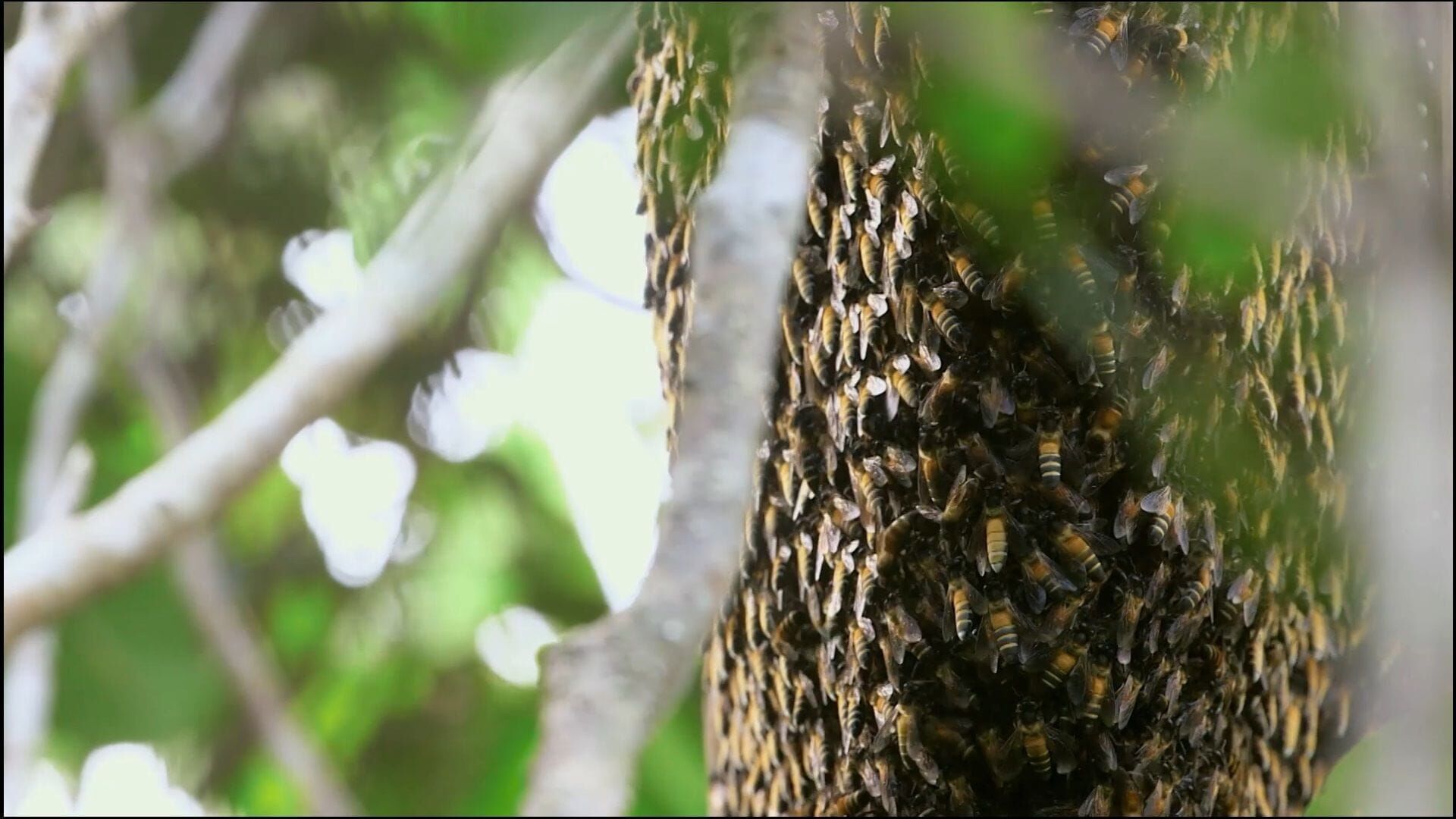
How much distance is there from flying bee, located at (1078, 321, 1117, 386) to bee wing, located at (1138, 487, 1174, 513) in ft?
0.20

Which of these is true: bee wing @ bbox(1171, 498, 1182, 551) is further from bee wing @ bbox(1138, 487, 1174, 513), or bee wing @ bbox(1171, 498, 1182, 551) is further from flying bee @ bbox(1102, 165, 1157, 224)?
flying bee @ bbox(1102, 165, 1157, 224)

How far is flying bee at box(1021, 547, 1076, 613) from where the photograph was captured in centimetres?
57

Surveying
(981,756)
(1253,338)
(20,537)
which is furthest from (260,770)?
(1253,338)

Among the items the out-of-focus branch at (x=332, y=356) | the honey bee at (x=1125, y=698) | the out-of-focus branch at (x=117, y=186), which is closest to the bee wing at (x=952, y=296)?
the honey bee at (x=1125, y=698)

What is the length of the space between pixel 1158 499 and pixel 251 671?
88 centimetres

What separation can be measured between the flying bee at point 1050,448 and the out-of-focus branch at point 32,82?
0.72 meters

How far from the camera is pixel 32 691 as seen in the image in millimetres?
961

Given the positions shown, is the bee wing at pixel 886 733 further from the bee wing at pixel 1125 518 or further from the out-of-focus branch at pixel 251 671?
the out-of-focus branch at pixel 251 671

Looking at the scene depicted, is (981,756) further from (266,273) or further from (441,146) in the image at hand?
(266,273)

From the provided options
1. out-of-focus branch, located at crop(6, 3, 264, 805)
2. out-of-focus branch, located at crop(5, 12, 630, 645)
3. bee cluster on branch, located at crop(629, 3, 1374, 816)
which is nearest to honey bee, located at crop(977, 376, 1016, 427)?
bee cluster on branch, located at crop(629, 3, 1374, 816)

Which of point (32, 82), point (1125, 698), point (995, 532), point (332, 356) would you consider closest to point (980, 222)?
point (995, 532)

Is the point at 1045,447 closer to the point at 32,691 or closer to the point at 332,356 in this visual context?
the point at 332,356

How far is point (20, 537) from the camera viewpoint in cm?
89

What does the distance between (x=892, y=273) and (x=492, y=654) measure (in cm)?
71
